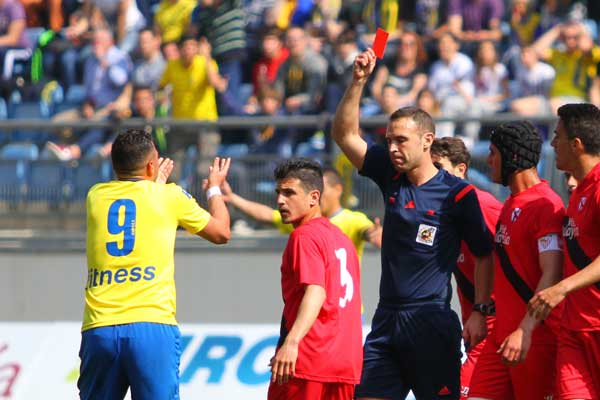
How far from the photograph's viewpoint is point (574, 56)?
13.8 m

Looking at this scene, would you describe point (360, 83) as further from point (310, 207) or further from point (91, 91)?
point (91, 91)

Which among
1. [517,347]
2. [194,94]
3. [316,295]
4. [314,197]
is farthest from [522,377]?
[194,94]

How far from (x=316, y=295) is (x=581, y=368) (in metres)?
1.52

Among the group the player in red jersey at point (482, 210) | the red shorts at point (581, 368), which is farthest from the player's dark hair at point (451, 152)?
the red shorts at point (581, 368)

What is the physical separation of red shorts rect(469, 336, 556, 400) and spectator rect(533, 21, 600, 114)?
6.76m

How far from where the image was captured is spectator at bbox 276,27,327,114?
13.7 meters

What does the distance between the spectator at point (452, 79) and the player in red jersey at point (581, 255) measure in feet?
20.3

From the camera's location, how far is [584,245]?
6.74m

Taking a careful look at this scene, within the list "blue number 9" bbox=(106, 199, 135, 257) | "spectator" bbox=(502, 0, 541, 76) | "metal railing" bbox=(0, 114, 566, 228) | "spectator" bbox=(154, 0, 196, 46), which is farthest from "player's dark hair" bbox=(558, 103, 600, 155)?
"spectator" bbox=(154, 0, 196, 46)

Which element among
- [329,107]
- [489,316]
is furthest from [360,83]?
[329,107]

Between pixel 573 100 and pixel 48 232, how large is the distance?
5936 millimetres

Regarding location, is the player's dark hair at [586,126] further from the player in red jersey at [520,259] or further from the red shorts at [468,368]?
the red shorts at [468,368]

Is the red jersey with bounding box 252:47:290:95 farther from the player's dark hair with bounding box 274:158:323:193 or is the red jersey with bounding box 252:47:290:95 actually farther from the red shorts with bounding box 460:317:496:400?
the player's dark hair with bounding box 274:158:323:193

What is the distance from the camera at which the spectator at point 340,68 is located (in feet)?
44.8
